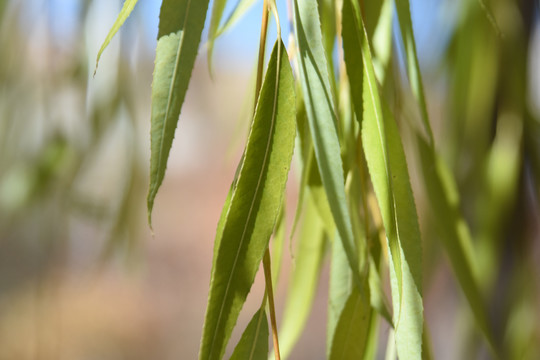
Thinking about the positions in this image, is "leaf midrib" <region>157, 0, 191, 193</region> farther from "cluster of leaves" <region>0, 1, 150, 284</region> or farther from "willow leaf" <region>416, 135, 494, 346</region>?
"cluster of leaves" <region>0, 1, 150, 284</region>

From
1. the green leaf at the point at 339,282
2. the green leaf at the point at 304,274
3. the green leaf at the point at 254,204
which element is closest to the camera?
the green leaf at the point at 254,204

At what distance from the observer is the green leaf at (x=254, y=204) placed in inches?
11.2

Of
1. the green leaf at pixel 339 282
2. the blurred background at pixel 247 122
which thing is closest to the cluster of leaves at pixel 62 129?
the blurred background at pixel 247 122

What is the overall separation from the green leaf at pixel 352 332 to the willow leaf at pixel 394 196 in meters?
0.07

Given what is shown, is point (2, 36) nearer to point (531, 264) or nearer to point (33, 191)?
point (33, 191)

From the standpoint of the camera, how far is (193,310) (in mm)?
2471

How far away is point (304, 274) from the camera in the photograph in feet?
1.74

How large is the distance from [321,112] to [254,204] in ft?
0.19

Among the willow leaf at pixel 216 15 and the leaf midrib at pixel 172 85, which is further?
the willow leaf at pixel 216 15

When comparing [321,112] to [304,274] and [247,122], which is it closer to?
[304,274]

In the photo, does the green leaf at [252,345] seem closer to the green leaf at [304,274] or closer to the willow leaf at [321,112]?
the willow leaf at [321,112]

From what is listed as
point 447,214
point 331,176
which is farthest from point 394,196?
point 447,214

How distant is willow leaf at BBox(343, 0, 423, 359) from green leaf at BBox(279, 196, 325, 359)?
18 cm

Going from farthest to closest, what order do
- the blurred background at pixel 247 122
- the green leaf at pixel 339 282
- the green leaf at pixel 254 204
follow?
1. the blurred background at pixel 247 122
2. the green leaf at pixel 339 282
3. the green leaf at pixel 254 204
